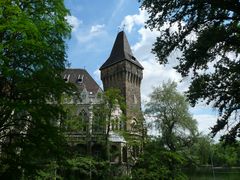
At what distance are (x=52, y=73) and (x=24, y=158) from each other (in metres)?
3.71

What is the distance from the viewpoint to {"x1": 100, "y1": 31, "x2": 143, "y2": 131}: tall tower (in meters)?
43.8

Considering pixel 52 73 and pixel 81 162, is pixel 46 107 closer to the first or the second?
pixel 52 73

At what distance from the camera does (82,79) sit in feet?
144

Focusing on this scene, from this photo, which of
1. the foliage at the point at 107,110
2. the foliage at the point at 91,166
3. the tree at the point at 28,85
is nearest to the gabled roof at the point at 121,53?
the foliage at the point at 107,110

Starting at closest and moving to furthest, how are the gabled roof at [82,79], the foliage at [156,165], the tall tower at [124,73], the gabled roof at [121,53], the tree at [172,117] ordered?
the foliage at [156,165], the tree at [172,117], the gabled roof at [82,79], the tall tower at [124,73], the gabled roof at [121,53]

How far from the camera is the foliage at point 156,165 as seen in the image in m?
25.5

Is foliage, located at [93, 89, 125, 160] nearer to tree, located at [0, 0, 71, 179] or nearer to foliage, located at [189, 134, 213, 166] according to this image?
foliage, located at [189, 134, 213, 166]

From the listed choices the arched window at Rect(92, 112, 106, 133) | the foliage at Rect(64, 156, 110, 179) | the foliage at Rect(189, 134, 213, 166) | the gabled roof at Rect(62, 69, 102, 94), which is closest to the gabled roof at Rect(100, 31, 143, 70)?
the gabled roof at Rect(62, 69, 102, 94)

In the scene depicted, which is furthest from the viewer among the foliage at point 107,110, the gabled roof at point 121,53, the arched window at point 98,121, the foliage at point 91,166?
the gabled roof at point 121,53

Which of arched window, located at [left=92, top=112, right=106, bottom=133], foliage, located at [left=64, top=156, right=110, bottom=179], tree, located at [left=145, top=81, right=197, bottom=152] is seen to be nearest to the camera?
foliage, located at [left=64, top=156, right=110, bottom=179]

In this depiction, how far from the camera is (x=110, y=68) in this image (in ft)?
152

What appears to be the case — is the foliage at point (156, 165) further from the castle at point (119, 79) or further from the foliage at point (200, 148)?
the castle at point (119, 79)

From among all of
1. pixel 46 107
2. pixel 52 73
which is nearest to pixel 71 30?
pixel 52 73

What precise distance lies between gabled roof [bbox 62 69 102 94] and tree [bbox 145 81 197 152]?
28.7 ft
